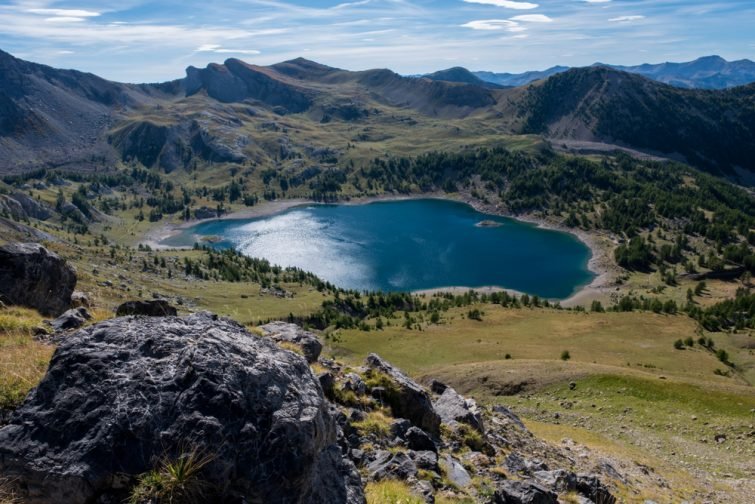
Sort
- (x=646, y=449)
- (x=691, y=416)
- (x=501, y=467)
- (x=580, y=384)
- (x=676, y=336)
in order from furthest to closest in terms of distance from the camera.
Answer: (x=676, y=336)
(x=580, y=384)
(x=691, y=416)
(x=646, y=449)
(x=501, y=467)

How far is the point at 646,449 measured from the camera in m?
39.6

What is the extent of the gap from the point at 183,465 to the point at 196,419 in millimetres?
930

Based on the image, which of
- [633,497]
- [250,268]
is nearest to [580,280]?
[250,268]

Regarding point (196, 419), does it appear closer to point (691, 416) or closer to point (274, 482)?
point (274, 482)

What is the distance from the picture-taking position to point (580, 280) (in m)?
168

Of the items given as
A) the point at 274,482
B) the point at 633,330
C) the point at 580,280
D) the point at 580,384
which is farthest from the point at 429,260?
the point at 274,482

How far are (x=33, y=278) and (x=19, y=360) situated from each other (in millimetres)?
14737

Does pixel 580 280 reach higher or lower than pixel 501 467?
lower

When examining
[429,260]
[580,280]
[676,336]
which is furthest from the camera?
[429,260]

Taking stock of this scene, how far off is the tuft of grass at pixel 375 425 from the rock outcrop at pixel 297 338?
4.44 m

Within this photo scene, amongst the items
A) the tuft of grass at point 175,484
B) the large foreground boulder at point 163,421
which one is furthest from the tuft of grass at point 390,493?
the tuft of grass at point 175,484

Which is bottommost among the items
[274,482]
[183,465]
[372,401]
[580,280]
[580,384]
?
[580,280]

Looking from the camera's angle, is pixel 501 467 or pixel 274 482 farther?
pixel 501 467

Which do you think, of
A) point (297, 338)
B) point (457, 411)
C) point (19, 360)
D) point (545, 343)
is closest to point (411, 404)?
point (457, 411)
